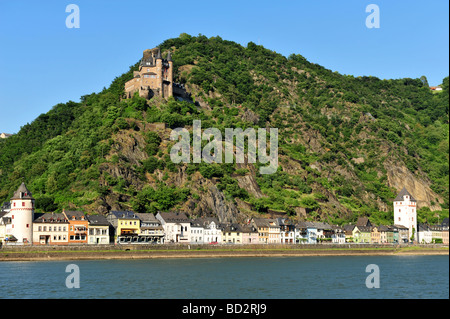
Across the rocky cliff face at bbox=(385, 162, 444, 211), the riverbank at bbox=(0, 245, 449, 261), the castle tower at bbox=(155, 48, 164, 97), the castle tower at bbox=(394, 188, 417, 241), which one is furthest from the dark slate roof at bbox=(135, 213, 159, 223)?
the rocky cliff face at bbox=(385, 162, 444, 211)

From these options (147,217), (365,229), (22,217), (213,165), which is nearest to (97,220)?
(147,217)

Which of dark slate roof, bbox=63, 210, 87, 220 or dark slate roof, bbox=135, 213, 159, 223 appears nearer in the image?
dark slate roof, bbox=63, 210, 87, 220

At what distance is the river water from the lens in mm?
48812

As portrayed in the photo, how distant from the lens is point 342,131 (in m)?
193

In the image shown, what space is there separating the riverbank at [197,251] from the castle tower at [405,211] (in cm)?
1719

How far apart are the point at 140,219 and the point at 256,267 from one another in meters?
36.5

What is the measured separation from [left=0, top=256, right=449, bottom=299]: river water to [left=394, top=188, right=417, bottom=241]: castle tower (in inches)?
2722

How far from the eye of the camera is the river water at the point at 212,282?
48.8 m

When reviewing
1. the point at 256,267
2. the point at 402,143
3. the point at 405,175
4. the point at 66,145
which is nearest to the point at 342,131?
the point at 402,143

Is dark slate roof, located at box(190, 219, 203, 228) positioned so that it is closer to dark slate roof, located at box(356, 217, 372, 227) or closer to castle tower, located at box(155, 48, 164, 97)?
dark slate roof, located at box(356, 217, 372, 227)

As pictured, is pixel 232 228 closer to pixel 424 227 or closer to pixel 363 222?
pixel 363 222

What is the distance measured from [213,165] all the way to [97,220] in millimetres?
33876

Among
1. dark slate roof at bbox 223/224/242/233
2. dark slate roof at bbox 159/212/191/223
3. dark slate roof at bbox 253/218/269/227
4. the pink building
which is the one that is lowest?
the pink building

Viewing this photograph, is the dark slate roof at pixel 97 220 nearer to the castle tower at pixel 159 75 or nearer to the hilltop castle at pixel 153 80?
the hilltop castle at pixel 153 80
